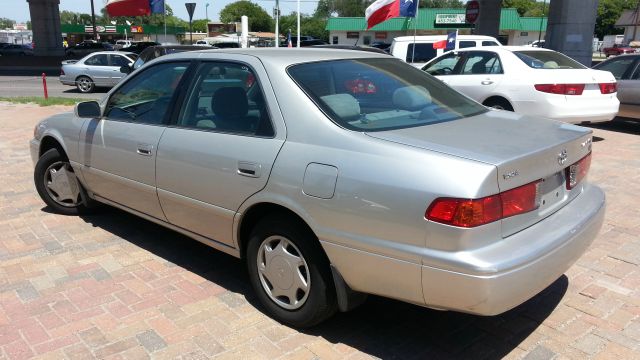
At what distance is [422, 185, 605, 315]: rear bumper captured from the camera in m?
2.48

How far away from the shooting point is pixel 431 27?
59000mm

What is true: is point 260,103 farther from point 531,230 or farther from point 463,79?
point 463,79

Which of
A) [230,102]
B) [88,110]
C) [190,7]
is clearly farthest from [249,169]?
[190,7]

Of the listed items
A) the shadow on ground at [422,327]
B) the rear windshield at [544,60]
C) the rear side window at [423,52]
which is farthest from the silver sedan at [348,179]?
the rear side window at [423,52]

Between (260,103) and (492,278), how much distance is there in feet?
5.75

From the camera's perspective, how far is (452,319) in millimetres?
3488

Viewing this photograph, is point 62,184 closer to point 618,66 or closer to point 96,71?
point 618,66

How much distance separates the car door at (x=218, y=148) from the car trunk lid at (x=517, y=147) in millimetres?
774

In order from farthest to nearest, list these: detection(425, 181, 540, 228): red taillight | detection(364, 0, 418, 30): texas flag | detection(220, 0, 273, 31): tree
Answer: detection(220, 0, 273, 31): tree, detection(364, 0, 418, 30): texas flag, detection(425, 181, 540, 228): red taillight

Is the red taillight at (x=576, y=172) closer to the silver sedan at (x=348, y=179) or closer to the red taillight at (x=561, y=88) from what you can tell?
the silver sedan at (x=348, y=179)

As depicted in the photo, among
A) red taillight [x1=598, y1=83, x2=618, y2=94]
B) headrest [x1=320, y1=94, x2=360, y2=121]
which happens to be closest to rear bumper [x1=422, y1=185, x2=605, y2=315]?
headrest [x1=320, y1=94, x2=360, y2=121]

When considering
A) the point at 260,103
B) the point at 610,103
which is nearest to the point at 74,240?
the point at 260,103

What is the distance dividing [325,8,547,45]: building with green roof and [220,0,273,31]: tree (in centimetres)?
5249

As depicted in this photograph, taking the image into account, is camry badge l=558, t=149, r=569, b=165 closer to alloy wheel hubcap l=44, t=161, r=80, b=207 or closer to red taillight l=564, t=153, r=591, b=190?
→ red taillight l=564, t=153, r=591, b=190
